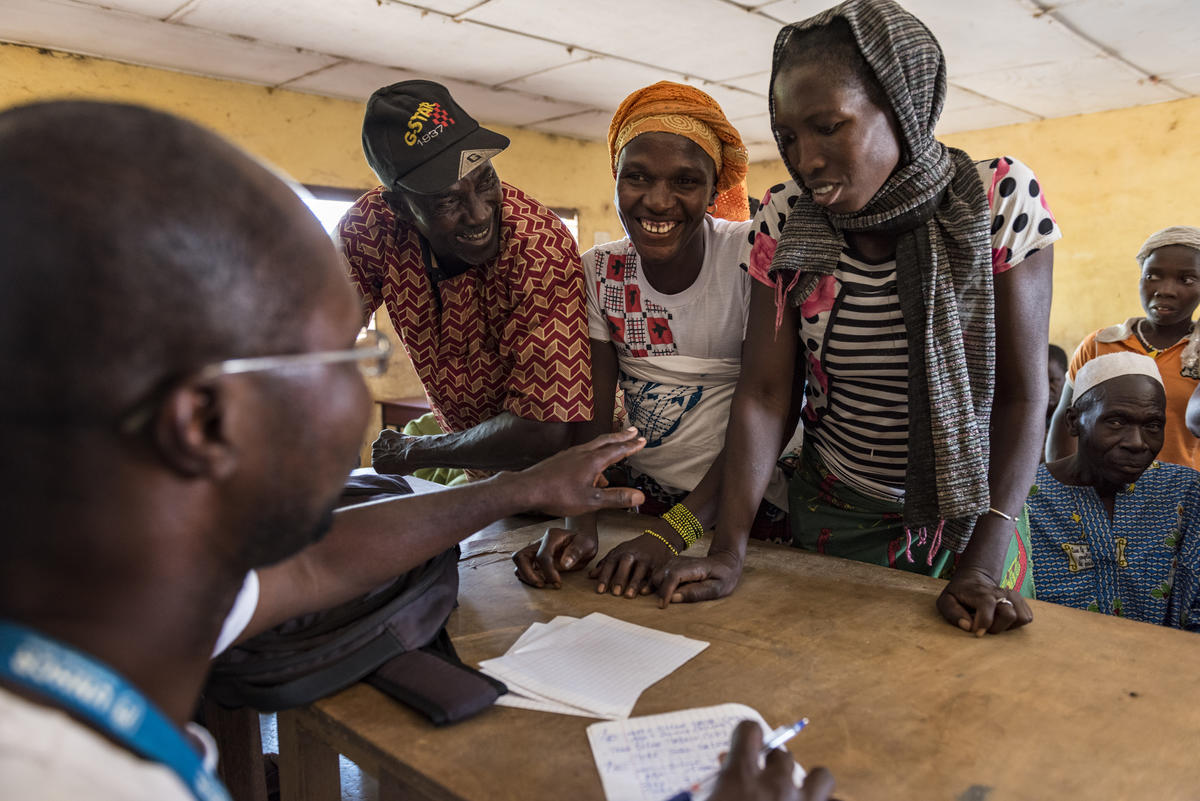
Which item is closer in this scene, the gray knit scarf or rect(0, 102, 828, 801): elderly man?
rect(0, 102, 828, 801): elderly man

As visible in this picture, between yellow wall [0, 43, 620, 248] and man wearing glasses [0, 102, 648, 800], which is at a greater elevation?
yellow wall [0, 43, 620, 248]

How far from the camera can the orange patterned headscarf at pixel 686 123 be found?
74.0 inches

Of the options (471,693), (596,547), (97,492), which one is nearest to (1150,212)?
(596,547)

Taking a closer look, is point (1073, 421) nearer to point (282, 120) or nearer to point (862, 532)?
point (862, 532)

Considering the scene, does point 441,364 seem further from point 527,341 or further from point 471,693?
point 471,693

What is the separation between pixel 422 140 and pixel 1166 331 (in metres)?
3.18

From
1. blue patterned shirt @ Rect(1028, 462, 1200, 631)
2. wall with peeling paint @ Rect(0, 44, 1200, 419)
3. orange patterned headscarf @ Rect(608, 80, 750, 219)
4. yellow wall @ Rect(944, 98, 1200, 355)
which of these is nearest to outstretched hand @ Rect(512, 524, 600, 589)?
orange patterned headscarf @ Rect(608, 80, 750, 219)

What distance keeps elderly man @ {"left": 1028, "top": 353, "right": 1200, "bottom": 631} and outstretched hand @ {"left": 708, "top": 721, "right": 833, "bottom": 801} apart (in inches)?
71.9

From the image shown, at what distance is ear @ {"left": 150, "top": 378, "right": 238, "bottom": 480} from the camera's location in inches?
24.2

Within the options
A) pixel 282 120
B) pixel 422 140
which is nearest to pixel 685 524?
pixel 422 140

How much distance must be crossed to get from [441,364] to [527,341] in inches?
13.5

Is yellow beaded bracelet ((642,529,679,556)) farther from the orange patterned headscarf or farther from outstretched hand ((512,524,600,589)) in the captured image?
the orange patterned headscarf

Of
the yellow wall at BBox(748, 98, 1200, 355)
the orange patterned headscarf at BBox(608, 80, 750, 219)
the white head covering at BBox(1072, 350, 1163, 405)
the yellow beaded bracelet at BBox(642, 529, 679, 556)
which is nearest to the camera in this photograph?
the yellow beaded bracelet at BBox(642, 529, 679, 556)

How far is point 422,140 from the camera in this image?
194 centimetres
